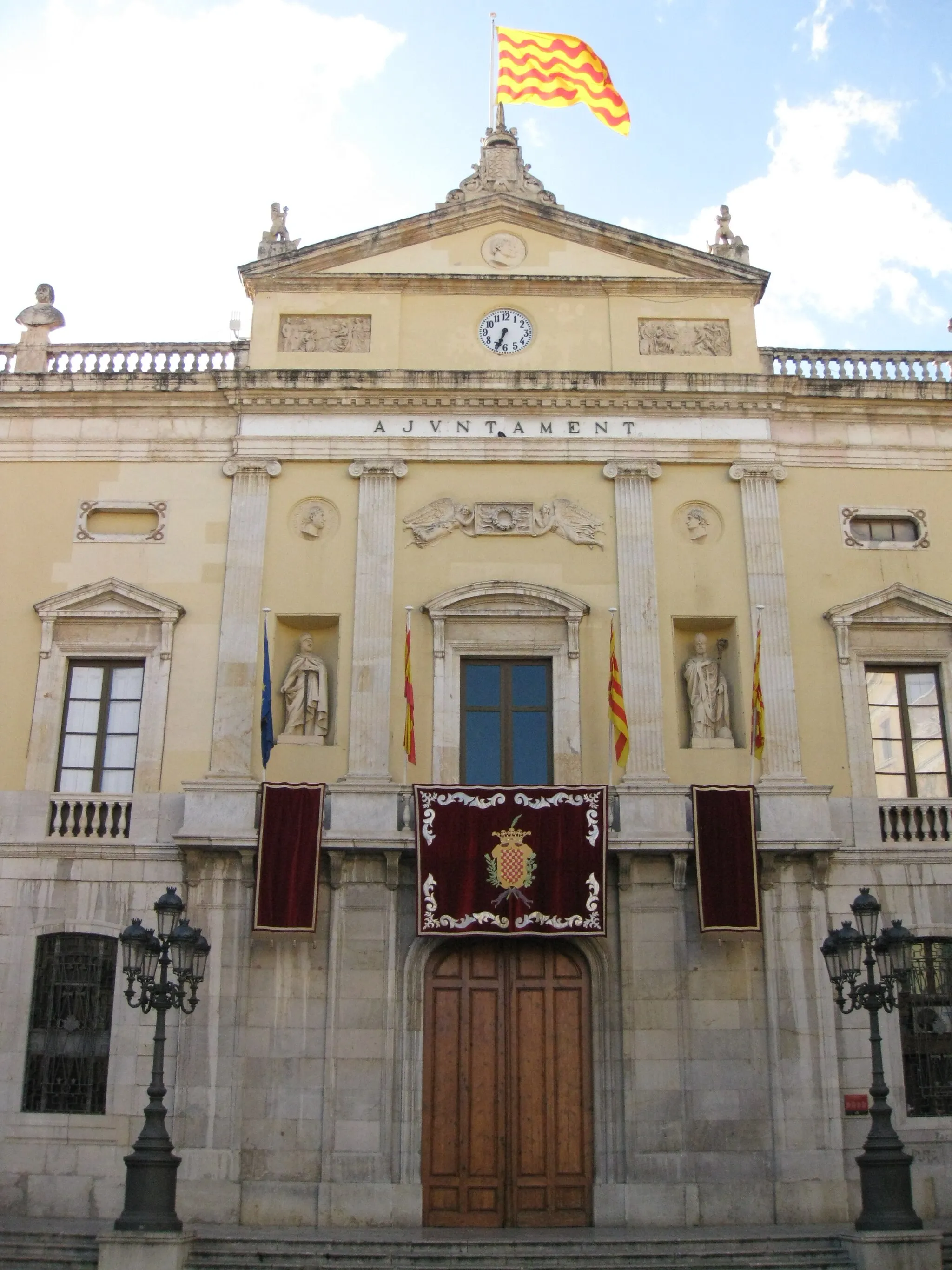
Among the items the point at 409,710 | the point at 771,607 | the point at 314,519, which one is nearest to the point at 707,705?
the point at 771,607

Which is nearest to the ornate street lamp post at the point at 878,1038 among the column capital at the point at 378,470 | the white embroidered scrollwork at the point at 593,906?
the white embroidered scrollwork at the point at 593,906

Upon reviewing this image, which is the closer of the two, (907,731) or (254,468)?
(907,731)

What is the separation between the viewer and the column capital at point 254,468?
2045 cm

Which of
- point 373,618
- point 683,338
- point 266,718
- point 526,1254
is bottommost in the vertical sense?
point 526,1254

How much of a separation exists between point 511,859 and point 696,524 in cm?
598

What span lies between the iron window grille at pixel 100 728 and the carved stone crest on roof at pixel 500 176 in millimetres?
9180

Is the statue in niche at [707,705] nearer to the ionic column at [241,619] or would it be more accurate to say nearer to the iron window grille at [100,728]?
the ionic column at [241,619]

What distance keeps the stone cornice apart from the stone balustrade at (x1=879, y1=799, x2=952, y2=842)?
850 centimetres

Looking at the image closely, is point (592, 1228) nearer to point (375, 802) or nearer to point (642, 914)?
point (642, 914)

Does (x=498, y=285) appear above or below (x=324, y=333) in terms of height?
above

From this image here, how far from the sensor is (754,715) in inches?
731

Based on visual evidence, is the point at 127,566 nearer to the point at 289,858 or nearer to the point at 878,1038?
the point at 289,858

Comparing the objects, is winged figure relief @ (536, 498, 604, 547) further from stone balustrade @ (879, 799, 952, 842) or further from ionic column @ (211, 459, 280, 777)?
stone balustrade @ (879, 799, 952, 842)

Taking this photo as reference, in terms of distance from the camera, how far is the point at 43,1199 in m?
17.3
